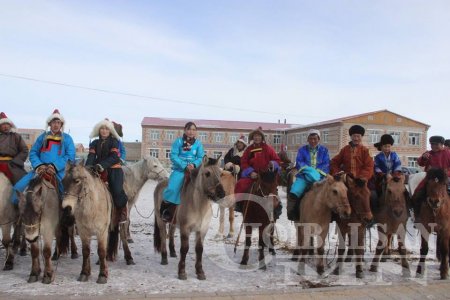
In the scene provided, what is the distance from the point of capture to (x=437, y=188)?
583 centimetres

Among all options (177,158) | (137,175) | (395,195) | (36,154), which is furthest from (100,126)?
(395,195)

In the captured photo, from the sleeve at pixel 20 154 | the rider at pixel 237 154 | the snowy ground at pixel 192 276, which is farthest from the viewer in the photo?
the rider at pixel 237 154

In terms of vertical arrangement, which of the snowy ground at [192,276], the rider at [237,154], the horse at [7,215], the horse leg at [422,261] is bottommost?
the snowy ground at [192,276]

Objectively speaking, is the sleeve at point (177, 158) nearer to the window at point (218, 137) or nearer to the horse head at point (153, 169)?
the horse head at point (153, 169)

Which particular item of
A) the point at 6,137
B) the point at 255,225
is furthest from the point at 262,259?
the point at 6,137

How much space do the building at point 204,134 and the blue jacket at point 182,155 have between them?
4763cm

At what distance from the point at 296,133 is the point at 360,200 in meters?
52.5

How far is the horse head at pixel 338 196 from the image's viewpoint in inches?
213

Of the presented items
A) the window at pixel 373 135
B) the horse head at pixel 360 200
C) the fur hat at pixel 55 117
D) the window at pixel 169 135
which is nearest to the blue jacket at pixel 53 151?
the fur hat at pixel 55 117

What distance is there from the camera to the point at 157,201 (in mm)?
7219

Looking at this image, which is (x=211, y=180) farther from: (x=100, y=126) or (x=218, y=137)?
(x=218, y=137)

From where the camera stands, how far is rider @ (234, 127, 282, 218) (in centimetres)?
695

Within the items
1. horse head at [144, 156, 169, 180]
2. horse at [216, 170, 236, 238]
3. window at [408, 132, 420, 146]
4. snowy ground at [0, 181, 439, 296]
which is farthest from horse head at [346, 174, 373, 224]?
window at [408, 132, 420, 146]

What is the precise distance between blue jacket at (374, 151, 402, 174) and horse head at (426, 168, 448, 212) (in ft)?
2.95
